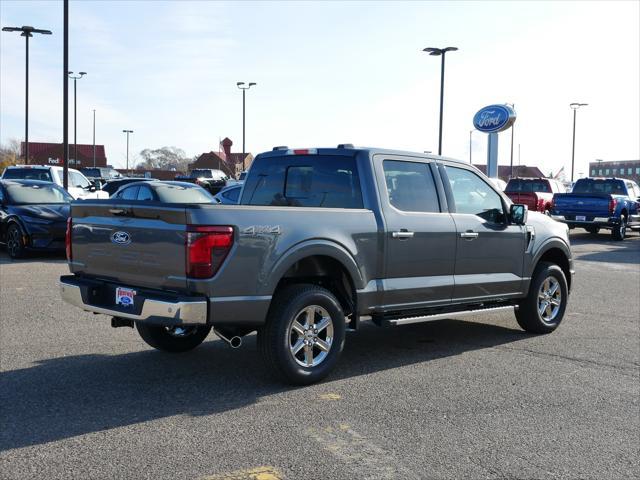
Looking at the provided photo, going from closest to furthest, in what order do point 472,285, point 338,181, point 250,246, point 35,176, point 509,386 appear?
point 250,246
point 509,386
point 338,181
point 472,285
point 35,176

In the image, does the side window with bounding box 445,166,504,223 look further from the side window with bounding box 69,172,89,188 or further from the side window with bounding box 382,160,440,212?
the side window with bounding box 69,172,89,188

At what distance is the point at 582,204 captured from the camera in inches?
901

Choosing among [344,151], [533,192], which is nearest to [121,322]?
[344,151]

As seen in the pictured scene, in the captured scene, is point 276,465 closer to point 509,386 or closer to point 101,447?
point 101,447

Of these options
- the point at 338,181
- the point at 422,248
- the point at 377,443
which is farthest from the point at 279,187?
the point at 377,443

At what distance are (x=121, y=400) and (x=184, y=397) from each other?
46cm

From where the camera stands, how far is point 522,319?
26.6ft

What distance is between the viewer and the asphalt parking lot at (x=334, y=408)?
4215 millimetres

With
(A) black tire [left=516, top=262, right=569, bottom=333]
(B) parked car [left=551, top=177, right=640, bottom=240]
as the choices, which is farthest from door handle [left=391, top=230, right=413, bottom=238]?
(B) parked car [left=551, top=177, right=640, bottom=240]

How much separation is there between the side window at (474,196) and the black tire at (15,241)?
33.1 feet

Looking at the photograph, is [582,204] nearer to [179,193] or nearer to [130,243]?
[179,193]

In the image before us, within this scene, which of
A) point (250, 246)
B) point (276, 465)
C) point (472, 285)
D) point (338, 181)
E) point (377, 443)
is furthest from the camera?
point (472, 285)

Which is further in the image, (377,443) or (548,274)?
(548,274)

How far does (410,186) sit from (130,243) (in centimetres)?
267
